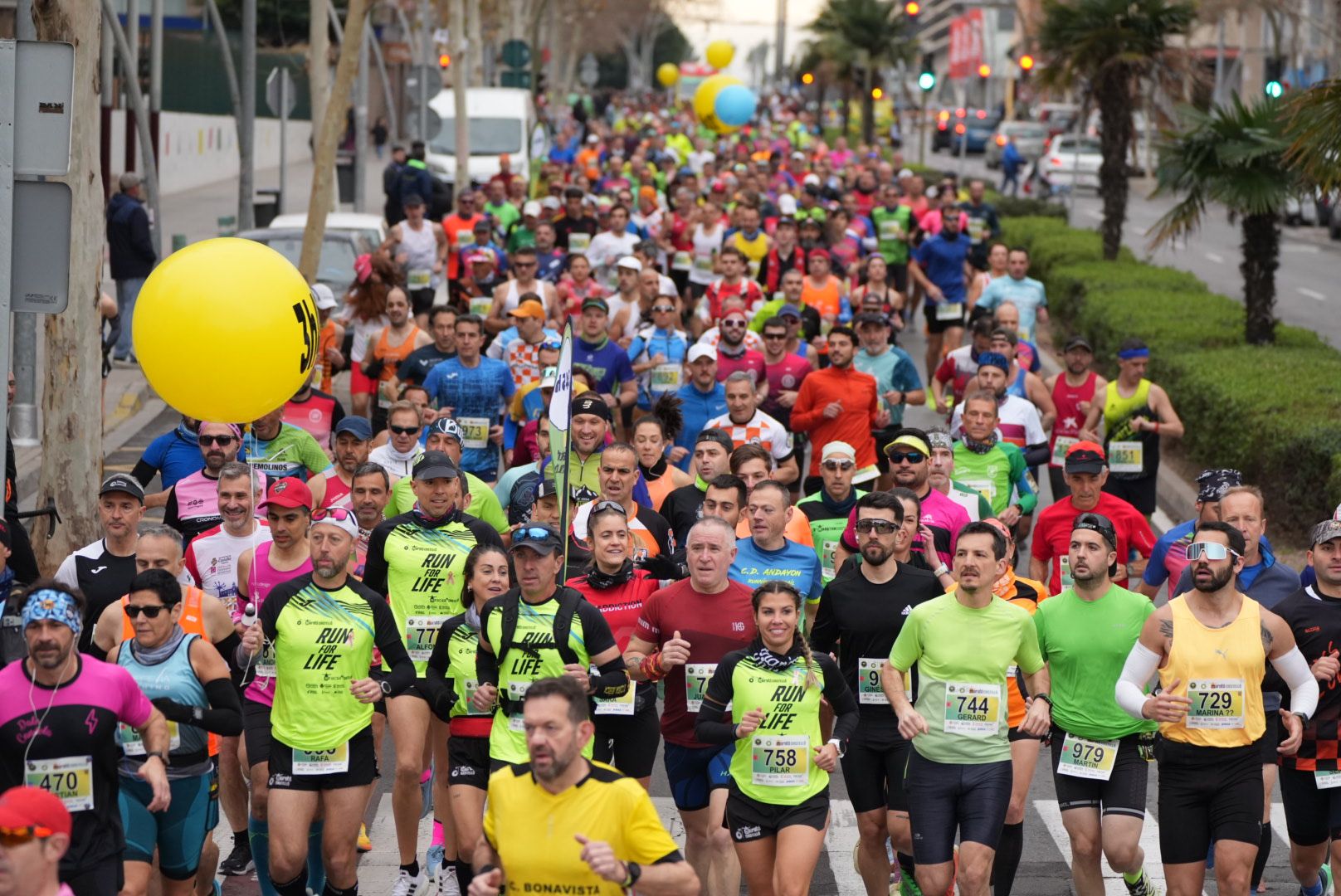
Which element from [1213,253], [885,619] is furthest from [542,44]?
[885,619]

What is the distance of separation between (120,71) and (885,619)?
33.1 metres

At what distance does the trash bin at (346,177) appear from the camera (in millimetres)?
39500

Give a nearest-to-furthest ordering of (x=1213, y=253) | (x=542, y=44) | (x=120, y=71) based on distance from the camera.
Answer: (x=120, y=71), (x=1213, y=253), (x=542, y=44)

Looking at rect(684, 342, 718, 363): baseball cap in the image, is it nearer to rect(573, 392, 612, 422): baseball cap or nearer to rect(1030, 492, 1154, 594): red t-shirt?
rect(573, 392, 612, 422): baseball cap

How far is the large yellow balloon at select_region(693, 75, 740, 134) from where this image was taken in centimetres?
4529

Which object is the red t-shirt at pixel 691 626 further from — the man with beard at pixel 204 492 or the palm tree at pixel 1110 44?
the palm tree at pixel 1110 44

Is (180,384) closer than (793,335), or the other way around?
(180,384)

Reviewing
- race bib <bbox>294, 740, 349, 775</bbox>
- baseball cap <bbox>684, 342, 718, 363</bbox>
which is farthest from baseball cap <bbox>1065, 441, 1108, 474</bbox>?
race bib <bbox>294, 740, 349, 775</bbox>

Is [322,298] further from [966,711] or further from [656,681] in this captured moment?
[966,711]

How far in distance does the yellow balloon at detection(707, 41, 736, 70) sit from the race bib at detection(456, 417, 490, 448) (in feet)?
159

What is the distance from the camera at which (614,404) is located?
47.5 ft

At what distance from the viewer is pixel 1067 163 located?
2147 inches

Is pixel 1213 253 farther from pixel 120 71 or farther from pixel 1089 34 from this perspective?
pixel 120 71

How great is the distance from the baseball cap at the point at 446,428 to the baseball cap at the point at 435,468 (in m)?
1.94
